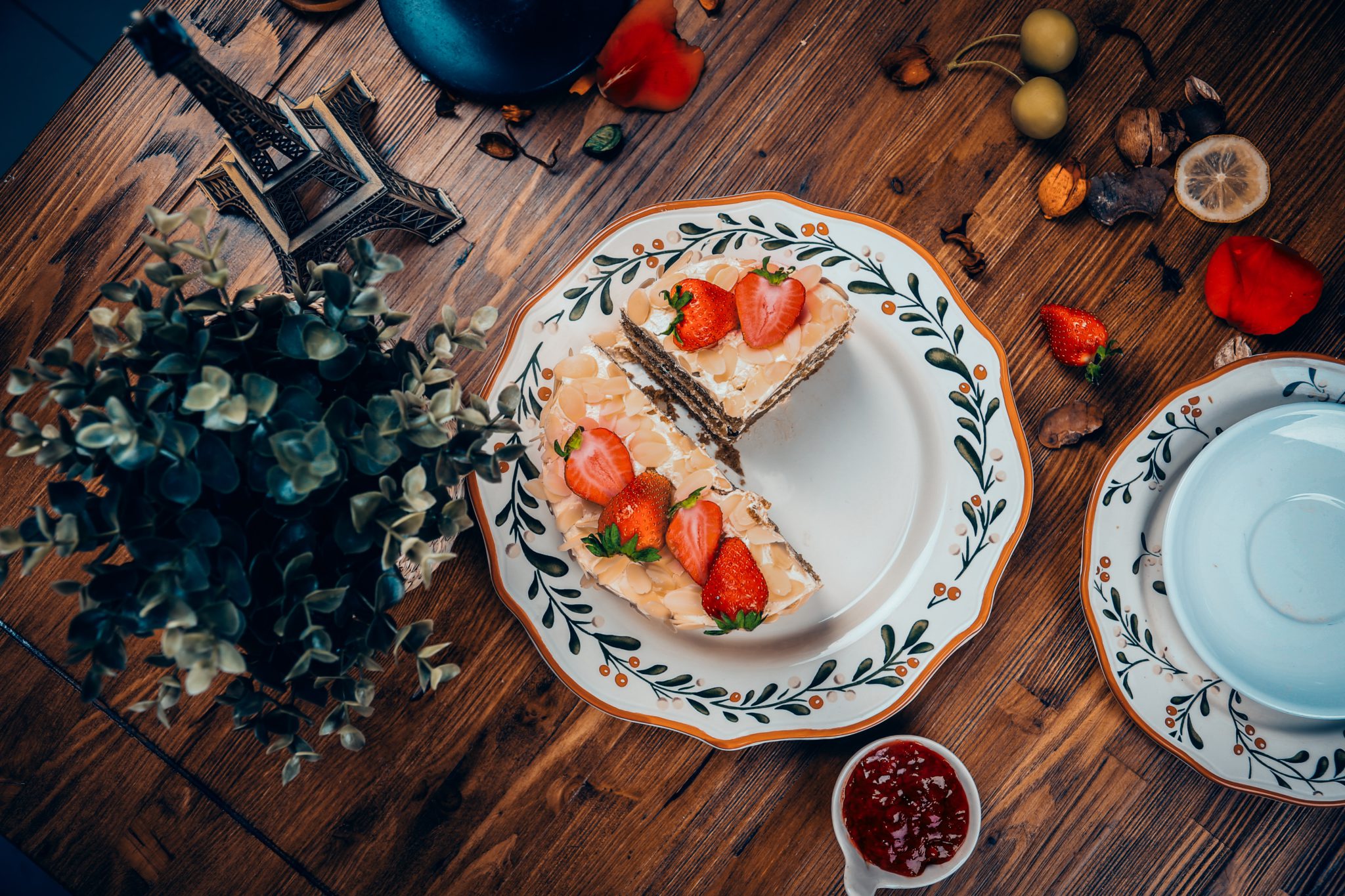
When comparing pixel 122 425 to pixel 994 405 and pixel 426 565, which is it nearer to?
pixel 426 565

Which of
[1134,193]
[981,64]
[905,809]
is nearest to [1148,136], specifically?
[1134,193]

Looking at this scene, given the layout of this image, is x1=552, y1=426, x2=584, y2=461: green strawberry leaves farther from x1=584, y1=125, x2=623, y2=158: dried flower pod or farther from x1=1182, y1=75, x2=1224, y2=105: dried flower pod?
x1=1182, y1=75, x2=1224, y2=105: dried flower pod

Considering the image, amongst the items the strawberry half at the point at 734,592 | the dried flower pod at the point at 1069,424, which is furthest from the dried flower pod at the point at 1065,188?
the strawberry half at the point at 734,592

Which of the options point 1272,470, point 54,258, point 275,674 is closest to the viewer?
point 275,674

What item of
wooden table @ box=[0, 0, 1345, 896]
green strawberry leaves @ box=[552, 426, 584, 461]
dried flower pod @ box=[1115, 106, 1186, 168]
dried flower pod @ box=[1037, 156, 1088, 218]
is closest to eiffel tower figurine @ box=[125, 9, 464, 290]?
wooden table @ box=[0, 0, 1345, 896]

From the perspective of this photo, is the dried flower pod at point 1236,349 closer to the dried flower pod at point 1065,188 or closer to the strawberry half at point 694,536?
the dried flower pod at point 1065,188

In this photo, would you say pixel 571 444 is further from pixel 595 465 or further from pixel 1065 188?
pixel 1065 188

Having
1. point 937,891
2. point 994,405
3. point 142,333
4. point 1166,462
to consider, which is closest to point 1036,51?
point 994,405
